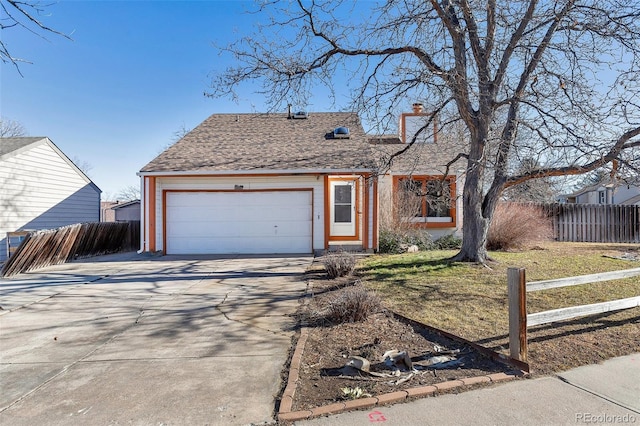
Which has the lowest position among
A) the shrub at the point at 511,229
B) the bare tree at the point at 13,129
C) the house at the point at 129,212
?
the shrub at the point at 511,229

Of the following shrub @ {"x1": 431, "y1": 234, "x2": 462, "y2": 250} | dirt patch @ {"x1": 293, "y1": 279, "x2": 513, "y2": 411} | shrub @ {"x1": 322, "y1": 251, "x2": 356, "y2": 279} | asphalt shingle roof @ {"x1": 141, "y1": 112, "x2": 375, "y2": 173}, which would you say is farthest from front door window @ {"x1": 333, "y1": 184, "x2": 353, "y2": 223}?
dirt patch @ {"x1": 293, "y1": 279, "x2": 513, "y2": 411}

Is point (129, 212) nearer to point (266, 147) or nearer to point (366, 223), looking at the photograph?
point (266, 147)

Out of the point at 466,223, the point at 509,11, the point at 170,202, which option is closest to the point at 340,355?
the point at 466,223

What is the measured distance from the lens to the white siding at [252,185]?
12.8 metres

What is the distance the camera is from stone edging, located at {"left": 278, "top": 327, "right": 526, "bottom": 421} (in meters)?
2.92

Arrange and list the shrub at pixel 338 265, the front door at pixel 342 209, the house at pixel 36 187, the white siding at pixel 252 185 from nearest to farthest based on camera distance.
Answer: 1. the shrub at pixel 338 265
2. the white siding at pixel 252 185
3. the front door at pixel 342 209
4. the house at pixel 36 187

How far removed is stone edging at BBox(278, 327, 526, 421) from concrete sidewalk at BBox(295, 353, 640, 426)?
2.6 inches

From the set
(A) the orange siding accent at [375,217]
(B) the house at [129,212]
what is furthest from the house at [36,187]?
(A) the orange siding accent at [375,217]

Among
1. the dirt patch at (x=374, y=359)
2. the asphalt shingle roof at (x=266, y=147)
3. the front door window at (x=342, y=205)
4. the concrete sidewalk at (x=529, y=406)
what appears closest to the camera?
the concrete sidewalk at (x=529, y=406)

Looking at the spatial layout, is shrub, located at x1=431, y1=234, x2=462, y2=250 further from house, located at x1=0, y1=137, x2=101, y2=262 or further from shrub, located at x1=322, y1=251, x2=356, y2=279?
house, located at x1=0, y1=137, x2=101, y2=262

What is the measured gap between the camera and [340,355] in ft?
13.3

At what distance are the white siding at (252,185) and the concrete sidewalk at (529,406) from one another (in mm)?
9673

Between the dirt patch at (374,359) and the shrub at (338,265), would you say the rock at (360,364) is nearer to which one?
the dirt patch at (374,359)

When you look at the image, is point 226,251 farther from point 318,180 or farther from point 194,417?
point 194,417
